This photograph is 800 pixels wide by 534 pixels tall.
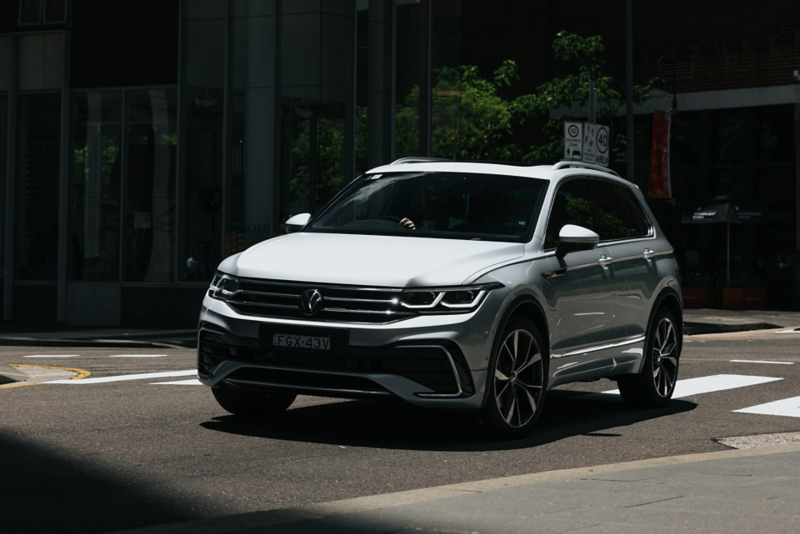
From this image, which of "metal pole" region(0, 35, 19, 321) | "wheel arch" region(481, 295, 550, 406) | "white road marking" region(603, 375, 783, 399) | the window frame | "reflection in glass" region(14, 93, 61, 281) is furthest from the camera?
"metal pole" region(0, 35, 19, 321)

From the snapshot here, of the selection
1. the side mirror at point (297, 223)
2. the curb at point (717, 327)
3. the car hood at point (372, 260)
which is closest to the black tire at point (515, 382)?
the car hood at point (372, 260)

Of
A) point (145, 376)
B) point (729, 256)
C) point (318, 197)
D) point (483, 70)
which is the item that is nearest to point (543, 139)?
point (483, 70)

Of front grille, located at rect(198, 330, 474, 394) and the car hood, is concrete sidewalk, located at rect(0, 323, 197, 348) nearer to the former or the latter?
the car hood

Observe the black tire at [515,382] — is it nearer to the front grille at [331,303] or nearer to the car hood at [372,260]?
the car hood at [372,260]

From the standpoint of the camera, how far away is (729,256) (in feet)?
111

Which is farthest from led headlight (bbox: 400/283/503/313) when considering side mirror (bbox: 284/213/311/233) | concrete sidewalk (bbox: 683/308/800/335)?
concrete sidewalk (bbox: 683/308/800/335)

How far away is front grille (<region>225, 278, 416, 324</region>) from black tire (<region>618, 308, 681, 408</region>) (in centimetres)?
335

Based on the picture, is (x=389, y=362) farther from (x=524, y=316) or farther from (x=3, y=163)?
(x=3, y=163)

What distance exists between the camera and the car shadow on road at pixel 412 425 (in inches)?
305

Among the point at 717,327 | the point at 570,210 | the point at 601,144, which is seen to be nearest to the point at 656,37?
the point at 717,327

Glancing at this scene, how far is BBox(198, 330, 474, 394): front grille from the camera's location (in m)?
7.18

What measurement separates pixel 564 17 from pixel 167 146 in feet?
65.4

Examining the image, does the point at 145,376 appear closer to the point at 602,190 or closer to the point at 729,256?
the point at 602,190

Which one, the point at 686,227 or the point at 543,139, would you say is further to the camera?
the point at 543,139
